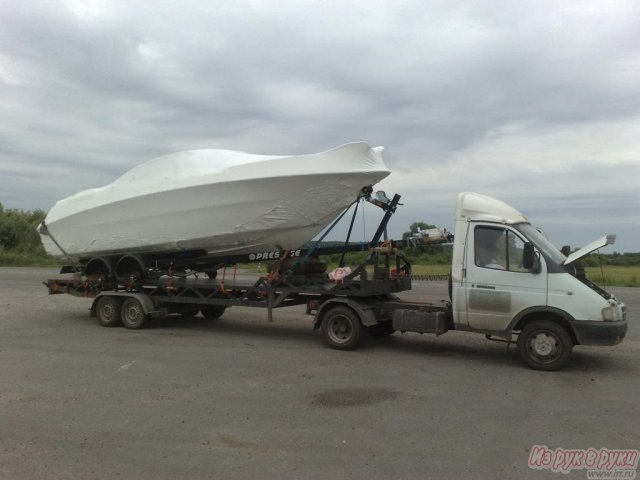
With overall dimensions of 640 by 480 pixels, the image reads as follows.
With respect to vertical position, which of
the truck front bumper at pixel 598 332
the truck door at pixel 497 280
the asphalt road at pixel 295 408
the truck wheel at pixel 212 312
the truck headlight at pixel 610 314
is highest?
the truck door at pixel 497 280

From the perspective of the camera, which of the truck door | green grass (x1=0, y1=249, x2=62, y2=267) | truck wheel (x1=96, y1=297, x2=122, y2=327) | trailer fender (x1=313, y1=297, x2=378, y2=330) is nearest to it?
the truck door

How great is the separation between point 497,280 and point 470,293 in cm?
43

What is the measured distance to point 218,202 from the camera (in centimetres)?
1021

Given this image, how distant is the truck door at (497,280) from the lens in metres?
7.91

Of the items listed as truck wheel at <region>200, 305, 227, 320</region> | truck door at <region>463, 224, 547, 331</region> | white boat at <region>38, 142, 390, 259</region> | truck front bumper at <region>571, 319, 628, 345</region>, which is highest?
white boat at <region>38, 142, 390, 259</region>

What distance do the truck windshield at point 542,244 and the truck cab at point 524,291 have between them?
16mm

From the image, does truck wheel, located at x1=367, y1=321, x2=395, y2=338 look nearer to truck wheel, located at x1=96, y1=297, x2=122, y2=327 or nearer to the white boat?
the white boat

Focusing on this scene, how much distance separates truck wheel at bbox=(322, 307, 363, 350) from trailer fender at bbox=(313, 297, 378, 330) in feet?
0.28

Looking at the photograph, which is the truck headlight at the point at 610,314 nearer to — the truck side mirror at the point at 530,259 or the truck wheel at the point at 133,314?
the truck side mirror at the point at 530,259

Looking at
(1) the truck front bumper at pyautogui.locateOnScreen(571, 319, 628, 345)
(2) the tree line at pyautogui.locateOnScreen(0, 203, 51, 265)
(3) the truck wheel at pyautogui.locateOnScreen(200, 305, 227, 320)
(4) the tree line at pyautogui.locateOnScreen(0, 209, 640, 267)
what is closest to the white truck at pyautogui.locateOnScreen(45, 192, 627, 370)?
(1) the truck front bumper at pyautogui.locateOnScreen(571, 319, 628, 345)

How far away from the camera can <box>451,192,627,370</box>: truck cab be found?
7.64m

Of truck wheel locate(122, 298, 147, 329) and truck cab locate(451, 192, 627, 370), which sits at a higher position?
truck cab locate(451, 192, 627, 370)

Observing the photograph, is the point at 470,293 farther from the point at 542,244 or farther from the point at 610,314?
the point at 610,314

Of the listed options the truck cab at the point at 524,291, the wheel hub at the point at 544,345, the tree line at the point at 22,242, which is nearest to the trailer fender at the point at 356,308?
the truck cab at the point at 524,291
